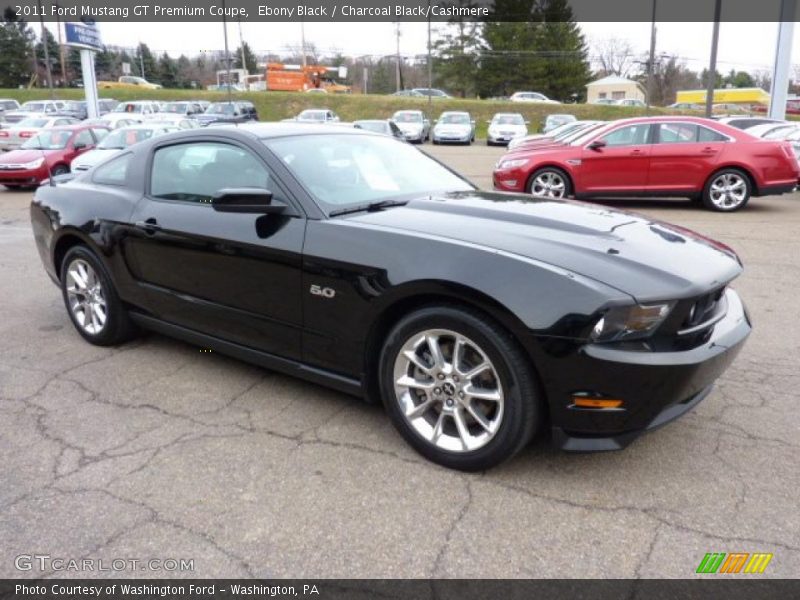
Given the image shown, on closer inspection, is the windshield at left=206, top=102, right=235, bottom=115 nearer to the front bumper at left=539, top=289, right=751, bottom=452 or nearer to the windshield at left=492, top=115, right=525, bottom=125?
the windshield at left=492, top=115, right=525, bottom=125

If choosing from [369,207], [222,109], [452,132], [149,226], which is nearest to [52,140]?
[149,226]

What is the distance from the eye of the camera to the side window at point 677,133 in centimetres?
1036

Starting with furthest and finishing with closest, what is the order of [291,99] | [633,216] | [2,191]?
[291,99]
[2,191]
[633,216]

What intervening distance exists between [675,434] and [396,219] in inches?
68.2

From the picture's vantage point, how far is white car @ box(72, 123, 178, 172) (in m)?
13.1

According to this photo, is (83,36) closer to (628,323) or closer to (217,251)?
(217,251)

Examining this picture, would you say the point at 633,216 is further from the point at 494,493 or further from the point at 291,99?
the point at 291,99

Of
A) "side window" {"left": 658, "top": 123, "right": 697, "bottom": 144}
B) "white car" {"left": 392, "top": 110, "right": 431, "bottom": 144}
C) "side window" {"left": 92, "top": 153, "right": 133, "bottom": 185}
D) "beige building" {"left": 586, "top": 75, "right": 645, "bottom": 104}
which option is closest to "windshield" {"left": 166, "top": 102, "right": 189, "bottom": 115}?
"white car" {"left": 392, "top": 110, "right": 431, "bottom": 144}

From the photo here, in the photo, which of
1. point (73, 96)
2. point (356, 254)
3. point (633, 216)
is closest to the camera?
point (356, 254)

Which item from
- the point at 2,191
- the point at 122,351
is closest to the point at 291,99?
the point at 2,191

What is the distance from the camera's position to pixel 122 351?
445 centimetres

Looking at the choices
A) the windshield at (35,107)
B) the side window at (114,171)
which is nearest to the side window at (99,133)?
the side window at (114,171)

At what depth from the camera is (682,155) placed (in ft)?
33.9

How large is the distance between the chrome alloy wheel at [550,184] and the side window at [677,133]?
1.66 m
